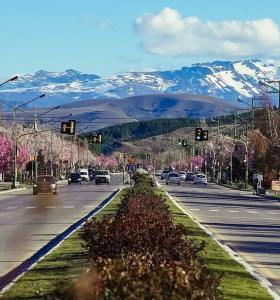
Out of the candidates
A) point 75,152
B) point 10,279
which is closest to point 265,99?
point 10,279

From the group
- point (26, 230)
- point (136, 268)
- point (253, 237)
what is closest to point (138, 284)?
point (136, 268)

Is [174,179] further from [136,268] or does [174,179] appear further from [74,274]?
[136,268]

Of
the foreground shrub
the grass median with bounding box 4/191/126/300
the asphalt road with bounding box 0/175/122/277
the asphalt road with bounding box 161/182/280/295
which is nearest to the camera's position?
the foreground shrub

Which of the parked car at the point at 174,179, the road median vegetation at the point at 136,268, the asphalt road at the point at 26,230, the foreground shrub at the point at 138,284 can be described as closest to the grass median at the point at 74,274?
the road median vegetation at the point at 136,268

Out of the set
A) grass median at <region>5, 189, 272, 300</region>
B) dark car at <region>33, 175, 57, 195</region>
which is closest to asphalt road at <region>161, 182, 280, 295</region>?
grass median at <region>5, 189, 272, 300</region>

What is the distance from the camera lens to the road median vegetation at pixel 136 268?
261 inches

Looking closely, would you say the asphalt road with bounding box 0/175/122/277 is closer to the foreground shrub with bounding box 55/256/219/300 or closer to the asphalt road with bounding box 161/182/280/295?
the asphalt road with bounding box 161/182/280/295

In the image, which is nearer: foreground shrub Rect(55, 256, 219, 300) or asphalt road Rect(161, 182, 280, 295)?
foreground shrub Rect(55, 256, 219, 300)

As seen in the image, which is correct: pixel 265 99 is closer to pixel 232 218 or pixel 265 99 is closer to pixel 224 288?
pixel 232 218

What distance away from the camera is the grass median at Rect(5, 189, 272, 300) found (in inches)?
477

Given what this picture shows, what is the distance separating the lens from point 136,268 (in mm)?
7184

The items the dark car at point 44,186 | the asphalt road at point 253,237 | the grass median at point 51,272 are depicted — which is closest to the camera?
the grass median at point 51,272

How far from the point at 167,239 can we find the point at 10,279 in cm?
379

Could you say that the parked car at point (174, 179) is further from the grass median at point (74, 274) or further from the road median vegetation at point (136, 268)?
the grass median at point (74, 274)
